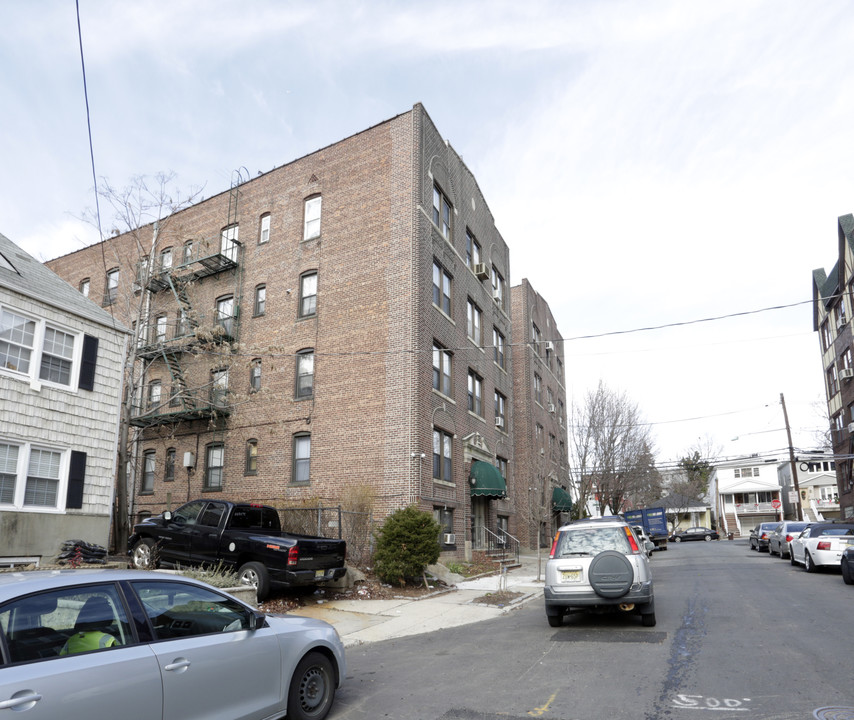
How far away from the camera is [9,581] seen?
412cm

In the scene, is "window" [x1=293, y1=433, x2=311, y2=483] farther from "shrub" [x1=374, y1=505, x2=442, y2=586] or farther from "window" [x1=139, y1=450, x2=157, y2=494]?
"window" [x1=139, y1=450, x2=157, y2=494]

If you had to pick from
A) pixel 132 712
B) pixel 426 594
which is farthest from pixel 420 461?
pixel 132 712

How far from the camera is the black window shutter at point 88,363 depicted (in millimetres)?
15984

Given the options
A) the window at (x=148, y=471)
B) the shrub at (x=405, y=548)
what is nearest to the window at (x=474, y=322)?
the shrub at (x=405, y=548)

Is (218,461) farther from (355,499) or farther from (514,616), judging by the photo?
(514,616)

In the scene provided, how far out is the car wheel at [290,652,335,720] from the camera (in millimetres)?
5500

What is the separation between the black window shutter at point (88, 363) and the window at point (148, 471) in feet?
32.0

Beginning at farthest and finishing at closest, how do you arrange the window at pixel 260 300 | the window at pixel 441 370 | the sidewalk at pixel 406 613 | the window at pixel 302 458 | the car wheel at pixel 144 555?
the window at pixel 260 300 → the window at pixel 441 370 → the window at pixel 302 458 → the car wheel at pixel 144 555 → the sidewalk at pixel 406 613

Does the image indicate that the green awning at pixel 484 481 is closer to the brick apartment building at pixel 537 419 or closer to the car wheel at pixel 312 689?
the brick apartment building at pixel 537 419

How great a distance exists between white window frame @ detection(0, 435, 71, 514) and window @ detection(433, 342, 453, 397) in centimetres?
1102

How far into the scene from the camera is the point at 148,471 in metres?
25.3

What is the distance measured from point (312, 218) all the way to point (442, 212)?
4.85m

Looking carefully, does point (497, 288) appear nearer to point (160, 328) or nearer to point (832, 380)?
point (160, 328)

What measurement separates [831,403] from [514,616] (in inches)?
1595
